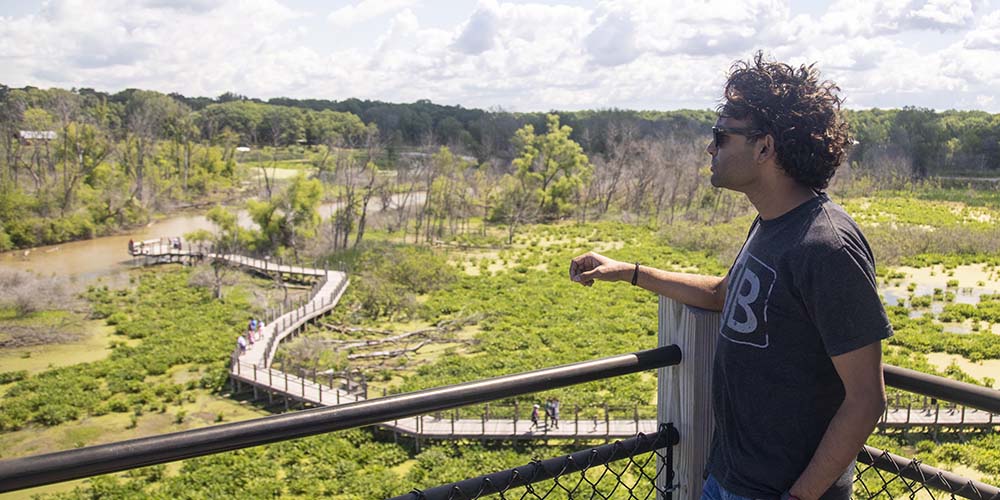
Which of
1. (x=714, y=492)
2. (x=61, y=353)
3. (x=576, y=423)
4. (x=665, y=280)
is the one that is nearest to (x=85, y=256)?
(x=61, y=353)

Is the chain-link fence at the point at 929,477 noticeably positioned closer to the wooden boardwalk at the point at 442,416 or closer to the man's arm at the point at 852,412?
the man's arm at the point at 852,412

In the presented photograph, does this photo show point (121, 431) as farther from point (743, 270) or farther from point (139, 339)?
point (743, 270)

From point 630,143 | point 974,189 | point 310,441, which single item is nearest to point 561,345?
point 310,441

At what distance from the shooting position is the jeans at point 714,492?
5.24ft

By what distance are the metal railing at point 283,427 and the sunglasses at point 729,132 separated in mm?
529

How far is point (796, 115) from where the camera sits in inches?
61.8

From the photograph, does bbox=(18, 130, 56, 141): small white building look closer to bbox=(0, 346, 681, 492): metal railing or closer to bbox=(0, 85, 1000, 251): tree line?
A: bbox=(0, 85, 1000, 251): tree line

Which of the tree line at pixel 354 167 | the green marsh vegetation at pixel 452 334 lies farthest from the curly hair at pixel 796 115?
the tree line at pixel 354 167

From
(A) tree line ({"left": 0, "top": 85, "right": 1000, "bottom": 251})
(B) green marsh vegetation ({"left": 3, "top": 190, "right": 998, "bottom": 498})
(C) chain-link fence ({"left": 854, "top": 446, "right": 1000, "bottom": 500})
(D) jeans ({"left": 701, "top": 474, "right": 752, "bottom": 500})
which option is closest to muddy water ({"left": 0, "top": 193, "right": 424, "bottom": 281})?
(A) tree line ({"left": 0, "top": 85, "right": 1000, "bottom": 251})

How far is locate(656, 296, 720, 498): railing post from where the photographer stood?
1821mm

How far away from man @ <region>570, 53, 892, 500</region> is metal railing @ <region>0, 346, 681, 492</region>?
28 centimetres

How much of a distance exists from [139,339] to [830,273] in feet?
68.4

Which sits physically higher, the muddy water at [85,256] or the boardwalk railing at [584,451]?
the boardwalk railing at [584,451]

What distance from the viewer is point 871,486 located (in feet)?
33.4
